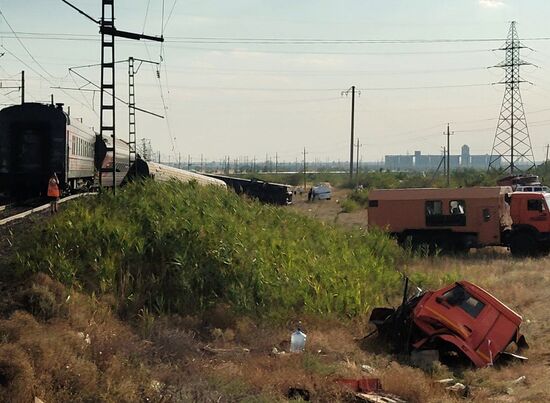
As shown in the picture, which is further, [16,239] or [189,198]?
[189,198]

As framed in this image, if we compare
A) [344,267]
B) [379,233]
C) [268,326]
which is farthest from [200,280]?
[379,233]

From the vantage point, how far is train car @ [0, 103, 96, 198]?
25.0m

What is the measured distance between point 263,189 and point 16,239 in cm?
3780

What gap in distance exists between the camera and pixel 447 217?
2420 centimetres

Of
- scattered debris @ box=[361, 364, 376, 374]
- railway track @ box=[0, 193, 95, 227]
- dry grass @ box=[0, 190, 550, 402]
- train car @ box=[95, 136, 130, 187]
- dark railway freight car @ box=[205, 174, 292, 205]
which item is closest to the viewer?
dry grass @ box=[0, 190, 550, 402]

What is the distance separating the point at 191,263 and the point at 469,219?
43.3ft

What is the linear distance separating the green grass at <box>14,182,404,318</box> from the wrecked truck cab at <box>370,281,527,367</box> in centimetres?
205

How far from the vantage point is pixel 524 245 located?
77.8 feet

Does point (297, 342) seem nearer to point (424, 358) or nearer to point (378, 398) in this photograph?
point (424, 358)

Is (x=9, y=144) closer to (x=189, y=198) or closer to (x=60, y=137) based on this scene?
(x=60, y=137)

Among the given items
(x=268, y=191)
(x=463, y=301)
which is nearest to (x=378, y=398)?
(x=463, y=301)

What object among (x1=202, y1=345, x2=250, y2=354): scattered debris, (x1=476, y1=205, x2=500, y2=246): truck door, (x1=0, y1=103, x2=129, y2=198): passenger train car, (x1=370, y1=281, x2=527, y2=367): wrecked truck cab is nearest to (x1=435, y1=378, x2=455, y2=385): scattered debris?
(x1=370, y1=281, x2=527, y2=367): wrecked truck cab

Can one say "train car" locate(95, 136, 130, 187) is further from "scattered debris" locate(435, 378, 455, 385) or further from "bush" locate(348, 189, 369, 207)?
"scattered debris" locate(435, 378, 455, 385)

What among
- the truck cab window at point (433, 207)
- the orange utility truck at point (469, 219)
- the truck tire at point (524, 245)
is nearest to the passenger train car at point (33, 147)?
the orange utility truck at point (469, 219)
